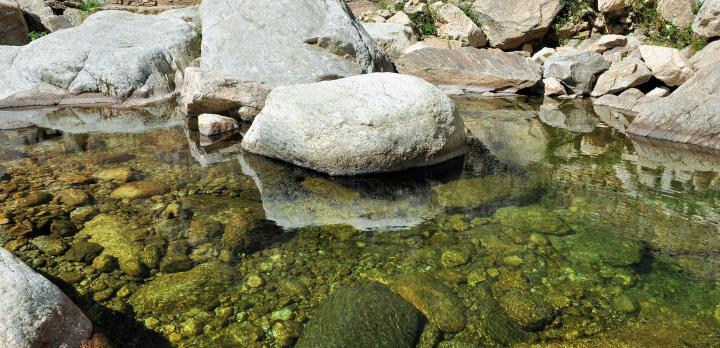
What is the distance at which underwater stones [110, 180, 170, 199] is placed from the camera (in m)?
5.16

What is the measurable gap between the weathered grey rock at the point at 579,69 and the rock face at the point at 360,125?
6628mm

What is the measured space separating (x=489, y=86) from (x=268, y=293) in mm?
9523

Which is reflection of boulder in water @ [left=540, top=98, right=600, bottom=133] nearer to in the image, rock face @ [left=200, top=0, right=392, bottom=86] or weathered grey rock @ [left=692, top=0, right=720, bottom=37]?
weathered grey rock @ [left=692, top=0, right=720, bottom=37]

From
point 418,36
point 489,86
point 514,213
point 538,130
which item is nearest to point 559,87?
point 489,86

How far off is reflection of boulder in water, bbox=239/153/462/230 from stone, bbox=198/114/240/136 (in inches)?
66.5

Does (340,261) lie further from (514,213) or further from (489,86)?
(489,86)

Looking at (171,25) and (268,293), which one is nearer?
(268,293)

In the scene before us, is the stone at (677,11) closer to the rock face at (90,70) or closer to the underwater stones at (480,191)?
the underwater stones at (480,191)

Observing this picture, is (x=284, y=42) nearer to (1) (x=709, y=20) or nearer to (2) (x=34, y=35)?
(2) (x=34, y=35)

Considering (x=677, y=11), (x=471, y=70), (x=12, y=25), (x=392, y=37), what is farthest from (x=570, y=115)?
(x=12, y=25)

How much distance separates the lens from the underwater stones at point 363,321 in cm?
301

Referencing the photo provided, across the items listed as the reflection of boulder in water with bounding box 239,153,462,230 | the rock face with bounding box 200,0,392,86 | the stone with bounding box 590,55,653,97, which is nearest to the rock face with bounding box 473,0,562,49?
the stone with bounding box 590,55,653,97

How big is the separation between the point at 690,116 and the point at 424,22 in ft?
31.3

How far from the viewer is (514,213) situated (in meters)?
4.90
